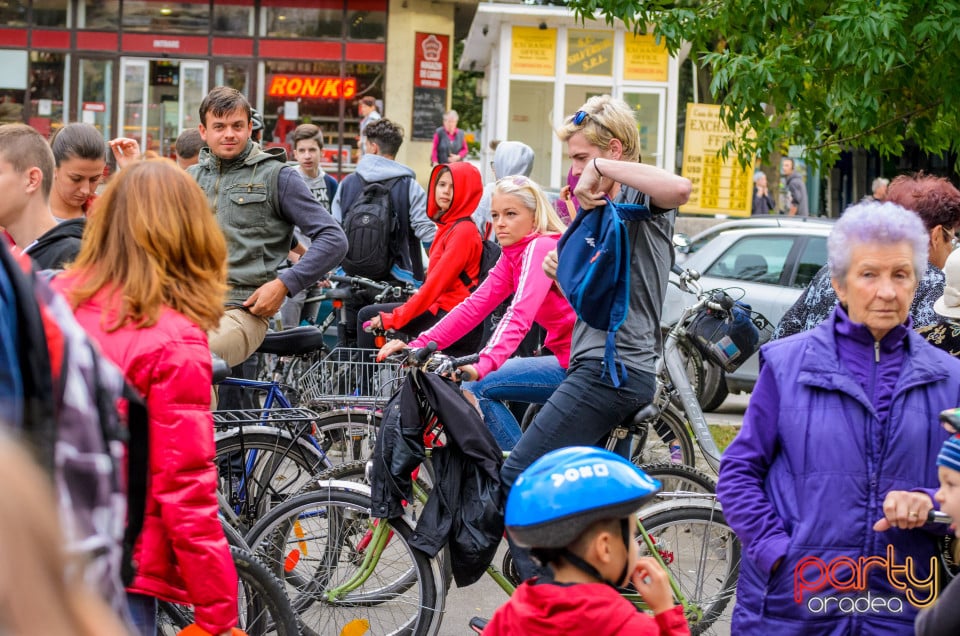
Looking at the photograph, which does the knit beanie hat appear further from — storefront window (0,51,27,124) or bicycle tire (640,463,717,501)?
storefront window (0,51,27,124)

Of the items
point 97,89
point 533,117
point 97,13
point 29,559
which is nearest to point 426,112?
point 533,117

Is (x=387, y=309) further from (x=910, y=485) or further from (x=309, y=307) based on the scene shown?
(x=910, y=485)

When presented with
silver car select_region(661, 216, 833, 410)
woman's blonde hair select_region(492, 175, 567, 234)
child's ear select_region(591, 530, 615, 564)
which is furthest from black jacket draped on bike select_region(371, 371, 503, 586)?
silver car select_region(661, 216, 833, 410)

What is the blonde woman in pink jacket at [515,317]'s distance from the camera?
16.9ft

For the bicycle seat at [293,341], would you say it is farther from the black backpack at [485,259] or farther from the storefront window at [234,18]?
the storefront window at [234,18]

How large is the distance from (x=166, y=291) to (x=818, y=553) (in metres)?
1.86

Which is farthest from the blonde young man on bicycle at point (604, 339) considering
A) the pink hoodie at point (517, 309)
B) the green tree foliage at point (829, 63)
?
the green tree foliage at point (829, 63)

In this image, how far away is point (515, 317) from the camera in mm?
5156

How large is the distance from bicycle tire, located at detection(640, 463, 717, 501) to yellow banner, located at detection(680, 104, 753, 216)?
1715 cm

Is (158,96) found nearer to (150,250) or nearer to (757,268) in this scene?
(757,268)

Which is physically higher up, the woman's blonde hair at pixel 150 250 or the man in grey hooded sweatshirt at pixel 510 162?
the man in grey hooded sweatshirt at pixel 510 162

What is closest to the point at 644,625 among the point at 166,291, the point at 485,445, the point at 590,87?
the point at 166,291

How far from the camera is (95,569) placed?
1584 millimetres

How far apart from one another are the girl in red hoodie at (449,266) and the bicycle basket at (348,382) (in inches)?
26.5
